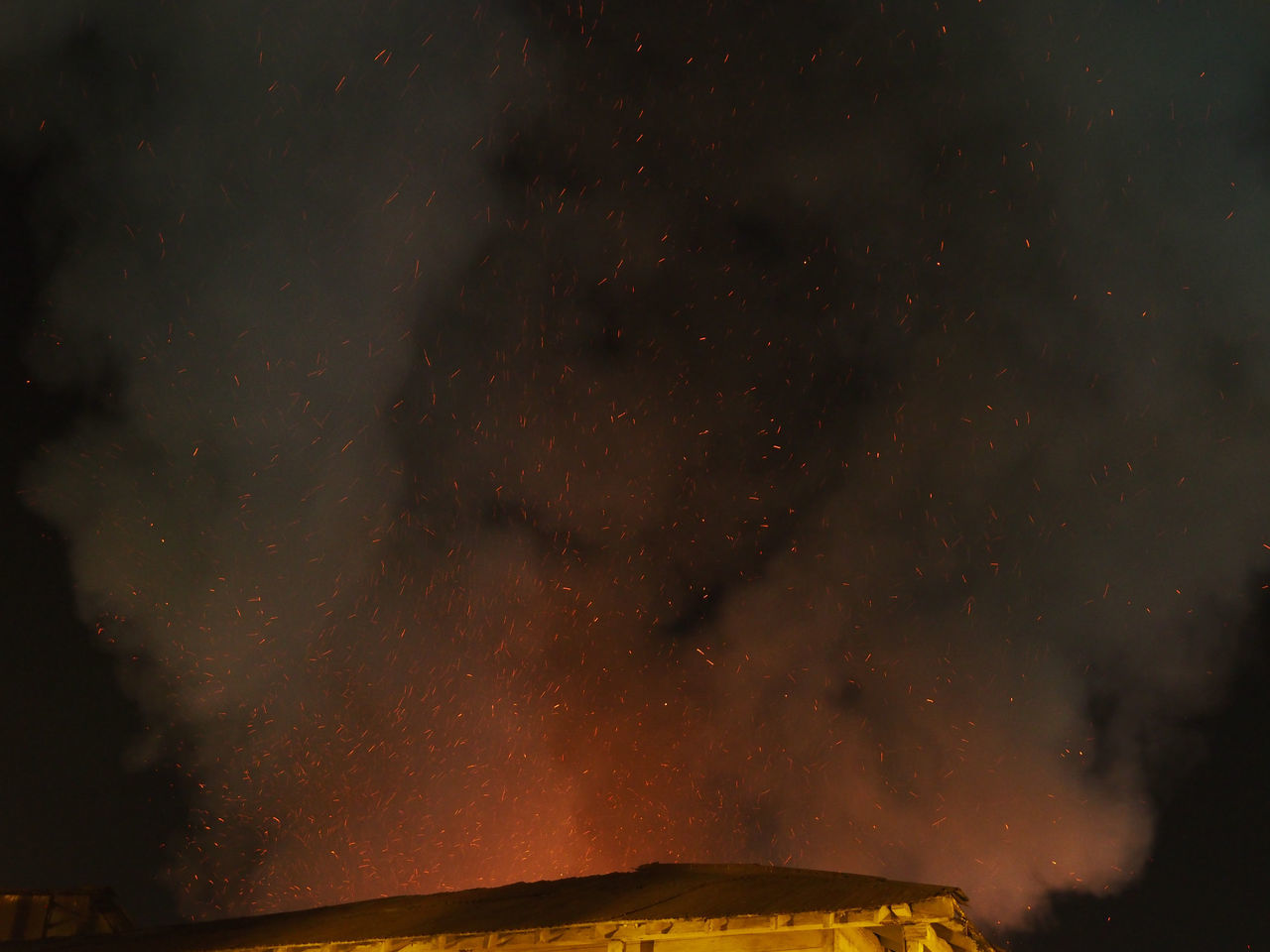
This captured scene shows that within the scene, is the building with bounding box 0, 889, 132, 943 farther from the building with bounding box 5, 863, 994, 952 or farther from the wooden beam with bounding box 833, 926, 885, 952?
the wooden beam with bounding box 833, 926, 885, 952

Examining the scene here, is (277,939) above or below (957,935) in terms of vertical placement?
below

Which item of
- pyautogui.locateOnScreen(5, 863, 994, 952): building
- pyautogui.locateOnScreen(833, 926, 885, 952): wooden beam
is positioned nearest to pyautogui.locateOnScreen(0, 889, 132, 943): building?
pyautogui.locateOnScreen(5, 863, 994, 952): building

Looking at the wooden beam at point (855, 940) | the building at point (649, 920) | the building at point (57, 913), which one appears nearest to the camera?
the building at point (649, 920)

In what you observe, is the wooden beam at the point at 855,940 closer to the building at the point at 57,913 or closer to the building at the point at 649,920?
the building at the point at 649,920

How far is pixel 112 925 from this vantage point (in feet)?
43.9

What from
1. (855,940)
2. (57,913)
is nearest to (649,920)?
(855,940)

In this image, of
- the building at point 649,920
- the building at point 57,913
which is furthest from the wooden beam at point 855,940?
the building at point 57,913

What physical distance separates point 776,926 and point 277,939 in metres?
4.08

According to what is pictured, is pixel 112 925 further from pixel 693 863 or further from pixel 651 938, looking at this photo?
pixel 651 938

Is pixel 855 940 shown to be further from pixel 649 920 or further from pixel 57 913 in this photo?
pixel 57 913

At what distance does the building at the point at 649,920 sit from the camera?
5625mm

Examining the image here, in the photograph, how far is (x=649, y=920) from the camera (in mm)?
6195

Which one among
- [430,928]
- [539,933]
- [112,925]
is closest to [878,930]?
[539,933]

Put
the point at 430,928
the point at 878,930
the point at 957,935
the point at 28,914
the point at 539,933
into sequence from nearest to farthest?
the point at 957,935 < the point at 878,930 < the point at 539,933 < the point at 430,928 < the point at 28,914
